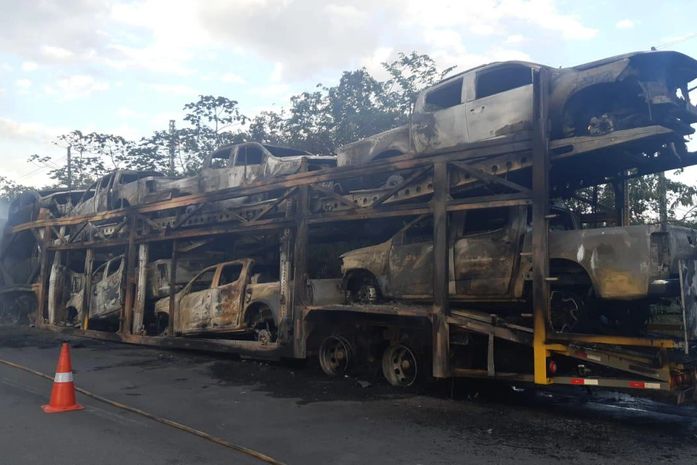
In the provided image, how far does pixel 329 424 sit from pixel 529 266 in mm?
2837

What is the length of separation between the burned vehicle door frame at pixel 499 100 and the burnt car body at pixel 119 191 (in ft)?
25.9

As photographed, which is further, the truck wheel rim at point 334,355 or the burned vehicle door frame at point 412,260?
the truck wheel rim at point 334,355

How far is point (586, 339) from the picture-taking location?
5.89 meters

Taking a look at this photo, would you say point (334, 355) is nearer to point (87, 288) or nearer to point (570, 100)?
point (570, 100)

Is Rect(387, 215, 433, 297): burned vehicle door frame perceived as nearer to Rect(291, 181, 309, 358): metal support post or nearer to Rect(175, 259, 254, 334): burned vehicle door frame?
Rect(291, 181, 309, 358): metal support post

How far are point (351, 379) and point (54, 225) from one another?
1101 cm

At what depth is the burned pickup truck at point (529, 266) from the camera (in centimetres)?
564

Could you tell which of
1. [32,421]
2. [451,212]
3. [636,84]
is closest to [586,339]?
[451,212]

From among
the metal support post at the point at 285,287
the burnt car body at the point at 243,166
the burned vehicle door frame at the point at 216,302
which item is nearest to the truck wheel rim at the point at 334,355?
the metal support post at the point at 285,287

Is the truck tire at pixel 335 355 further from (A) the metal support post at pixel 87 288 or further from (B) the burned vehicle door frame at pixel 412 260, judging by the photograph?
(A) the metal support post at pixel 87 288

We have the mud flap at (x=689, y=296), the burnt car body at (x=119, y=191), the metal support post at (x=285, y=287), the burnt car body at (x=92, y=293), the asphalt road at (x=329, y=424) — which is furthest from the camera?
the burnt car body at (x=92, y=293)

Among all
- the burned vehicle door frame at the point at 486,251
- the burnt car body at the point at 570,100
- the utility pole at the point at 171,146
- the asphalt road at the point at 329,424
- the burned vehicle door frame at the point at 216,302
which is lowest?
the asphalt road at the point at 329,424

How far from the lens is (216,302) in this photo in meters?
10.7

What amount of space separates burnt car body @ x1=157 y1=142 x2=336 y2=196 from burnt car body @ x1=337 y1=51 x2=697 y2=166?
2687 millimetres
